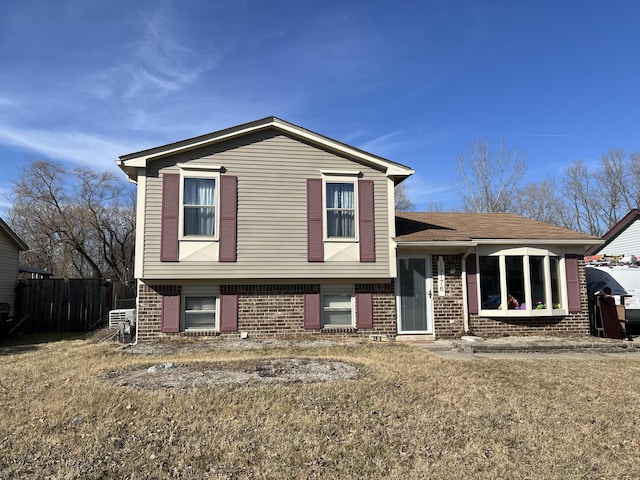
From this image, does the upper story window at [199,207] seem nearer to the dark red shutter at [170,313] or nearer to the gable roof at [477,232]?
the dark red shutter at [170,313]

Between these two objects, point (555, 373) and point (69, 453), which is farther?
point (555, 373)

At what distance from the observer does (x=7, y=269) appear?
44.8ft

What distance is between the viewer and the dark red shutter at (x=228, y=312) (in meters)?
10.1

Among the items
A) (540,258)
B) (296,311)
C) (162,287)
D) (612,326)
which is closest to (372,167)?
(296,311)

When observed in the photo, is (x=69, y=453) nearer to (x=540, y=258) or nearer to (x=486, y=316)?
(x=486, y=316)

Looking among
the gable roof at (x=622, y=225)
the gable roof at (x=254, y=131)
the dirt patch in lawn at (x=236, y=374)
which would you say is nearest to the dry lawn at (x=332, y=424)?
the dirt patch in lawn at (x=236, y=374)

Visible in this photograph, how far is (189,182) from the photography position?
10.1 m

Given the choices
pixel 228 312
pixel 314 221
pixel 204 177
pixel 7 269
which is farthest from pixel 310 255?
pixel 7 269

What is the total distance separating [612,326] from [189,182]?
10.7 meters

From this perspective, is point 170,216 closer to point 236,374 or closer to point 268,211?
point 268,211

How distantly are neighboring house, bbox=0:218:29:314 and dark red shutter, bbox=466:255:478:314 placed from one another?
13.2 m

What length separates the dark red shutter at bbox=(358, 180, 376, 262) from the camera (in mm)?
10469

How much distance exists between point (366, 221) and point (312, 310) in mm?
2491

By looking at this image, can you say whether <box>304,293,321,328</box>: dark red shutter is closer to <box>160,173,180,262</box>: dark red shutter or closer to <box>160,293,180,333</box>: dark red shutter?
<box>160,293,180,333</box>: dark red shutter
